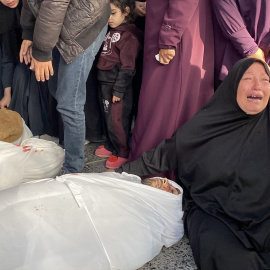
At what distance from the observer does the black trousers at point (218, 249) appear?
5.15 feet

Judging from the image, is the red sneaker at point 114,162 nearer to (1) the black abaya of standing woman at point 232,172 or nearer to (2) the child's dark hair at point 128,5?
(1) the black abaya of standing woman at point 232,172

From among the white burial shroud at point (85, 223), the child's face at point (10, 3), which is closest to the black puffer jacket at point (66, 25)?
the white burial shroud at point (85, 223)

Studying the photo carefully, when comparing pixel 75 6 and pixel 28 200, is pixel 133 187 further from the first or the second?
pixel 75 6

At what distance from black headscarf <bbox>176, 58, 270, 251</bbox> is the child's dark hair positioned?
1.05m

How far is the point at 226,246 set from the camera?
64.5 inches

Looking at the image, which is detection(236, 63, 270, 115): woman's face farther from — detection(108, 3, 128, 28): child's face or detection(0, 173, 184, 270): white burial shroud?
detection(108, 3, 128, 28): child's face


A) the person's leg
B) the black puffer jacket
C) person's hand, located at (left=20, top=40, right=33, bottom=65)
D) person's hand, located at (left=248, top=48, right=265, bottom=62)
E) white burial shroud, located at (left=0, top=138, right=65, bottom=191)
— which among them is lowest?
white burial shroud, located at (left=0, top=138, right=65, bottom=191)

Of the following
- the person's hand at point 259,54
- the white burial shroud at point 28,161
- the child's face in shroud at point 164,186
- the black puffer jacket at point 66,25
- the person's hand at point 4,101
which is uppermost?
the black puffer jacket at point 66,25

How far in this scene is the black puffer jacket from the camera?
188 cm

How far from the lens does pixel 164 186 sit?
2.04 metres

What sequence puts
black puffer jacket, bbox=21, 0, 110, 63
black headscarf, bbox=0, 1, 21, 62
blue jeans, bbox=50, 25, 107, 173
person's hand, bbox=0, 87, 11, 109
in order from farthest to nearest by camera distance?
1. person's hand, bbox=0, 87, 11, 109
2. black headscarf, bbox=0, 1, 21, 62
3. blue jeans, bbox=50, 25, 107, 173
4. black puffer jacket, bbox=21, 0, 110, 63

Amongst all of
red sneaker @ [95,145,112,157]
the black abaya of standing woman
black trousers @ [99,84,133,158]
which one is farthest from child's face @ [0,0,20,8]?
the black abaya of standing woman

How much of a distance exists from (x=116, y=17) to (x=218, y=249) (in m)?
1.74

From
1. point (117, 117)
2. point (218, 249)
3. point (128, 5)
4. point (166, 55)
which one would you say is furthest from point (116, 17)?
Result: point (218, 249)
